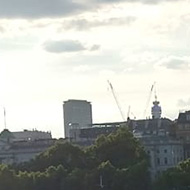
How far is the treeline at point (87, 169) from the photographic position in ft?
448

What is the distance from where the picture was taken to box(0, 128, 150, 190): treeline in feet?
448

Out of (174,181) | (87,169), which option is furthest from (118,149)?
(174,181)

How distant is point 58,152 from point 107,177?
1571 centimetres

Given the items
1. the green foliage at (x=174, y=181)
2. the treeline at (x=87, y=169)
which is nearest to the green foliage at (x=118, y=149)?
the treeline at (x=87, y=169)

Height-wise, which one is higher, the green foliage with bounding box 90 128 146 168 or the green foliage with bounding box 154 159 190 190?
the green foliage with bounding box 90 128 146 168

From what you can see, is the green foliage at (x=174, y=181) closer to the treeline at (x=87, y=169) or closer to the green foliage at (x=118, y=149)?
the treeline at (x=87, y=169)

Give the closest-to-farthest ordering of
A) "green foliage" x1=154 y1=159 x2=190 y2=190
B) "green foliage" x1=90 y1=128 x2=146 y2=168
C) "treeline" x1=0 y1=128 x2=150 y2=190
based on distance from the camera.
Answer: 1. "green foliage" x1=154 y1=159 x2=190 y2=190
2. "treeline" x1=0 y1=128 x2=150 y2=190
3. "green foliage" x1=90 y1=128 x2=146 y2=168

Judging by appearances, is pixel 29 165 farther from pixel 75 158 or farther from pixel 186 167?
pixel 186 167

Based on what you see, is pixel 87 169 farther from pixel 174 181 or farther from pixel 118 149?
pixel 174 181

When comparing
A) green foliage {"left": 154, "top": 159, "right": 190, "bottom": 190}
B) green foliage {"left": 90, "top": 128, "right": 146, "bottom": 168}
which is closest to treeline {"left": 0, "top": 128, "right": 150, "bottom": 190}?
green foliage {"left": 90, "top": 128, "right": 146, "bottom": 168}

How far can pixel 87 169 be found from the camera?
143000 mm

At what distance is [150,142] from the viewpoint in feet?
621

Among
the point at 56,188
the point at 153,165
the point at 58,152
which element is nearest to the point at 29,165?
the point at 58,152

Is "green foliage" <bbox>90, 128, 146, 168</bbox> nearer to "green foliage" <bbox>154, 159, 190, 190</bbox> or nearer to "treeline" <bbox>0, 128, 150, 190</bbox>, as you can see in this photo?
"treeline" <bbox>0, 128, 150, 190</bbox>
